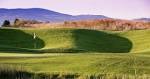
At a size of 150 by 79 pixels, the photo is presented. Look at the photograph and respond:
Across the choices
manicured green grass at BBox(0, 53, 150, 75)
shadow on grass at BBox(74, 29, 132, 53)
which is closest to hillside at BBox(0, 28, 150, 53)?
shadow on grass at BBox(74, 29, 132, 53)

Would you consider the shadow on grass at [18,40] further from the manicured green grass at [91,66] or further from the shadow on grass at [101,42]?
the manicured green grass at [91,66]

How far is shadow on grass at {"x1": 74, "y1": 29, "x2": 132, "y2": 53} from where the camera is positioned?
341ft

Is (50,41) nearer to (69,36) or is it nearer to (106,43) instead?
(69,36)

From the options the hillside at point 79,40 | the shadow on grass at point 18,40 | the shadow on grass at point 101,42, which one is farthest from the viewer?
→ the shadow on grass at point 18,40

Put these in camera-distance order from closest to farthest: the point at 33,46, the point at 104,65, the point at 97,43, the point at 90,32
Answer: the point at 104,65 < the point at 33,46 < the point at 97,43 < the point at 90,32

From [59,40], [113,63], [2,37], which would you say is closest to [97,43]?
[59,40]

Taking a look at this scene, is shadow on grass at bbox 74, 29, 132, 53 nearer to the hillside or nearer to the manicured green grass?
the hillside

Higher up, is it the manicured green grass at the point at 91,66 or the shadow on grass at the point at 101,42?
the manicured green grass at the point at 91,66

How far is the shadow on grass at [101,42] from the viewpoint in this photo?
104 meters

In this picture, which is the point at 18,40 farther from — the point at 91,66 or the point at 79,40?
the point at 91,66

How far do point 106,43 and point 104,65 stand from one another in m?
68.2

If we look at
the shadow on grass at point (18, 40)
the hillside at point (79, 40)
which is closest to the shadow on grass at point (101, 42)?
the hillside at point (79, 40)

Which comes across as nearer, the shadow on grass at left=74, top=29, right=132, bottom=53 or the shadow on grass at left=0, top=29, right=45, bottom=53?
the shadow on grass at left=74, top=29, right=132, bottom=53

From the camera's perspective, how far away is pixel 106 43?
11488 cm
